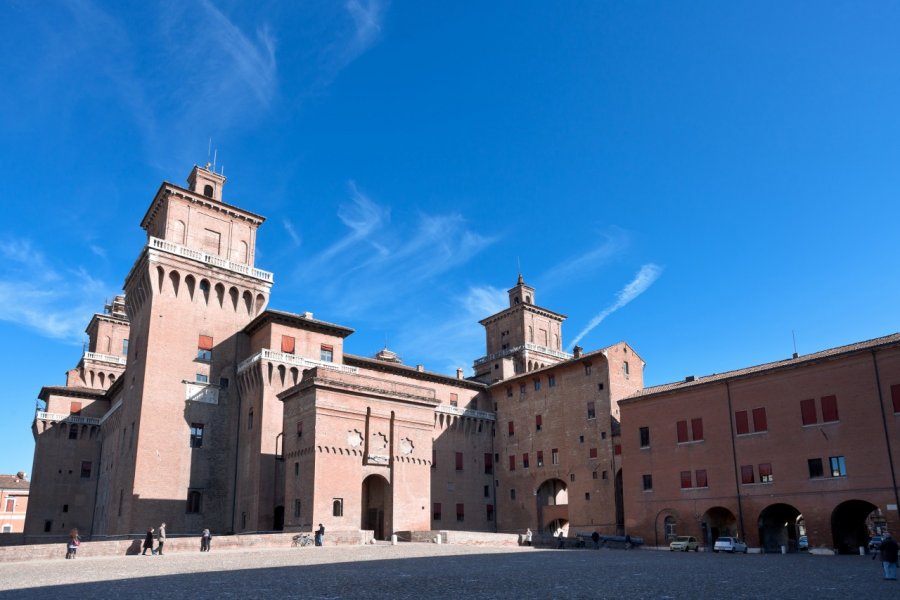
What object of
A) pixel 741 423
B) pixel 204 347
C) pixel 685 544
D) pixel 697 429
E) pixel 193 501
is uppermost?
pixel 204 347

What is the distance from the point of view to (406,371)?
60.4m

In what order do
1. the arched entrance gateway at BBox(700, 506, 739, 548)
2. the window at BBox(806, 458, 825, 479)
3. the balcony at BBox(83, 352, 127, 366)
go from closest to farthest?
the window at BBox(806, 458, 825, 479), the arched entrance gateway at BBox(700, 506, 739, 548), the balcony at BBox(83, 352, 127, 366)

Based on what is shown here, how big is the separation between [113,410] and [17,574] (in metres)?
37.3

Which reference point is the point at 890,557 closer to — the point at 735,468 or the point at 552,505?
the point at 735,468

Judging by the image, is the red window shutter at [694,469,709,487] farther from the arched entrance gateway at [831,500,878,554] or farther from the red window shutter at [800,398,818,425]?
the arched entrance gateway at [831,500,878,554]

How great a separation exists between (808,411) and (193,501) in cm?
3814

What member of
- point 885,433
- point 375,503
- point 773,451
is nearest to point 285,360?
point 375,503

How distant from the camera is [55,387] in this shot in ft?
201

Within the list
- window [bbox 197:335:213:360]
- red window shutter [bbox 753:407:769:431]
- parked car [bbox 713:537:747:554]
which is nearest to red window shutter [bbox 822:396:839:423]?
red window shutter [bbox 753:407:769:431]

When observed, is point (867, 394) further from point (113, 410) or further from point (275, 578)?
point (113, 410)

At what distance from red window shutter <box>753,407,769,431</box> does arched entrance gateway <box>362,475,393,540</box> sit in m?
21.3

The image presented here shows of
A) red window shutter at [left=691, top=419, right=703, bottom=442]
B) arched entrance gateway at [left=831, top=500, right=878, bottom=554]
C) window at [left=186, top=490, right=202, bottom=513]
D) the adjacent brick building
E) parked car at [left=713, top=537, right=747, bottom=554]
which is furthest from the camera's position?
window at [left=186, top=490, right=202, bottom=513]

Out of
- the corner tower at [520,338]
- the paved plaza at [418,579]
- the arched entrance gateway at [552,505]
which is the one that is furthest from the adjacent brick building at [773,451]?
the corner tower at [520,338]

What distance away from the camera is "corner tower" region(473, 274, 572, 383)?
73.2 m
